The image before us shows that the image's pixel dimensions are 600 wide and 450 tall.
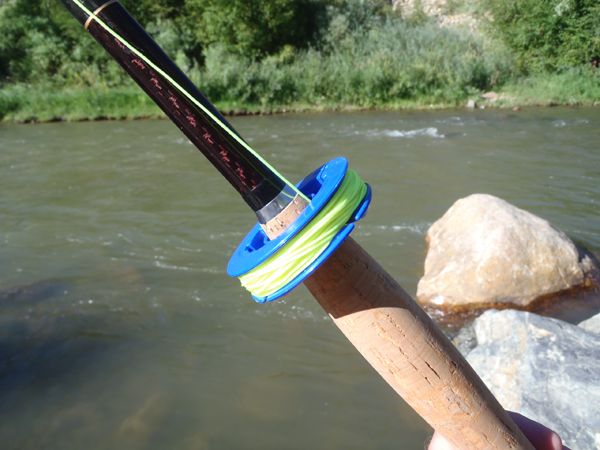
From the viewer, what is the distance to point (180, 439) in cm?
272

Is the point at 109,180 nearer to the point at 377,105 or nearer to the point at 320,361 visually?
the point at 320,361

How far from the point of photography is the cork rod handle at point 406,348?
1004 millimetres

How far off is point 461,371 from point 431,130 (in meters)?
11.6

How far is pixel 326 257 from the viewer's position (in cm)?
88

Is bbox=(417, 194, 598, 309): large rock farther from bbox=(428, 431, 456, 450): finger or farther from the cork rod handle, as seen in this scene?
the cork rod handle

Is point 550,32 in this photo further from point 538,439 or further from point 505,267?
point 538,439

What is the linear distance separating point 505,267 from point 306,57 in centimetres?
1808

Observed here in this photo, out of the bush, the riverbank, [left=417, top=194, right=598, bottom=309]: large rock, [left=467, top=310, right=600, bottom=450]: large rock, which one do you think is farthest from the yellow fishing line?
the bush

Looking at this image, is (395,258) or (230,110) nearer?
(395,258)

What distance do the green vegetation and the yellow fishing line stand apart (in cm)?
1639

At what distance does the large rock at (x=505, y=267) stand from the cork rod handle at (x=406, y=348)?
300 centimetres

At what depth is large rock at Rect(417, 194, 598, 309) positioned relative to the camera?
3.89m

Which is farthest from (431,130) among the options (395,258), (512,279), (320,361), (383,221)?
(320,361)

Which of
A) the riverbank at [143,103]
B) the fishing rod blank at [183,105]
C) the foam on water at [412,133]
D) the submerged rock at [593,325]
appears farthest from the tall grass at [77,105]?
the fishing rod blank at [183,105]
